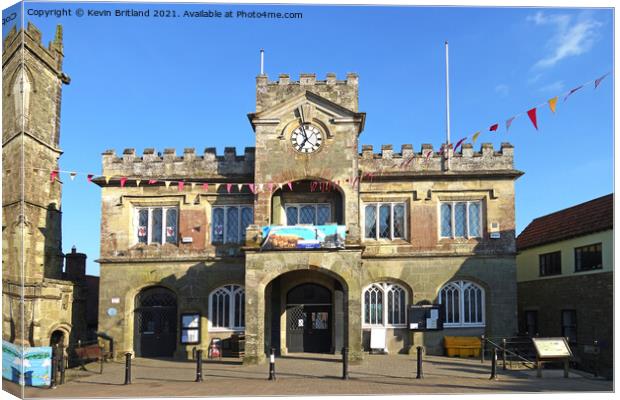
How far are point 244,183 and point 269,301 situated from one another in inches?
184

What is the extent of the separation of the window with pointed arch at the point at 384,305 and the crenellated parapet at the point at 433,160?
454 centimetres

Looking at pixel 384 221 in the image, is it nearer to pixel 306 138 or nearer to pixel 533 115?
pixel 306 138

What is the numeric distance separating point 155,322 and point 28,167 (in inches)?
351

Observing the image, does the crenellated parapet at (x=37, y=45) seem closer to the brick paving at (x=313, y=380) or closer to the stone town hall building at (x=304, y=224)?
the stone town hall building at (x=304, y=224)

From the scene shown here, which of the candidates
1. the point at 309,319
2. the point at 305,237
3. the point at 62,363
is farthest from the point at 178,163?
the point at 62,363

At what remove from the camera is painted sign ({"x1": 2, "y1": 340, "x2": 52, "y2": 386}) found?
1664 centimetres

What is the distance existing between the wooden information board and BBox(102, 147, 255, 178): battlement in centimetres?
1257

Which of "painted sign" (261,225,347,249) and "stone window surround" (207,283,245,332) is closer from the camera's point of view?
"painted sign" (261,225,347,249)

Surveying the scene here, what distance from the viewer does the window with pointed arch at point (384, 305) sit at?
1017 inches

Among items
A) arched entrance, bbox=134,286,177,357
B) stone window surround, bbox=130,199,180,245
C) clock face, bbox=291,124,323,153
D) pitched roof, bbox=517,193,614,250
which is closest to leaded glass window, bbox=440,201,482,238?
pitched roof, bbox=517,193,614,250

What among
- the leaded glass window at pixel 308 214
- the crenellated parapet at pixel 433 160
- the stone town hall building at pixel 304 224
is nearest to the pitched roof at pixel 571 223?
the stone town hall building at pixel 304 224

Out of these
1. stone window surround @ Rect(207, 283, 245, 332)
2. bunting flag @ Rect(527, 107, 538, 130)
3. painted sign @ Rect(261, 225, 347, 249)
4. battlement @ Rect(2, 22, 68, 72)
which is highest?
battlement @ Rect(2, 22, 68, 72)

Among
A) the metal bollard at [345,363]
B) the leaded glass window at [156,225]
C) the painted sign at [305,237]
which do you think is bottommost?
the metal bollard at [345,363]

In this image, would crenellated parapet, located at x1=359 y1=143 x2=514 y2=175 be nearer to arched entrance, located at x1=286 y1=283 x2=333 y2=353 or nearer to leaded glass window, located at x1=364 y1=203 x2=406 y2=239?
leaded glass window, located at x1=364 y1=203 x2=406 y2=239
